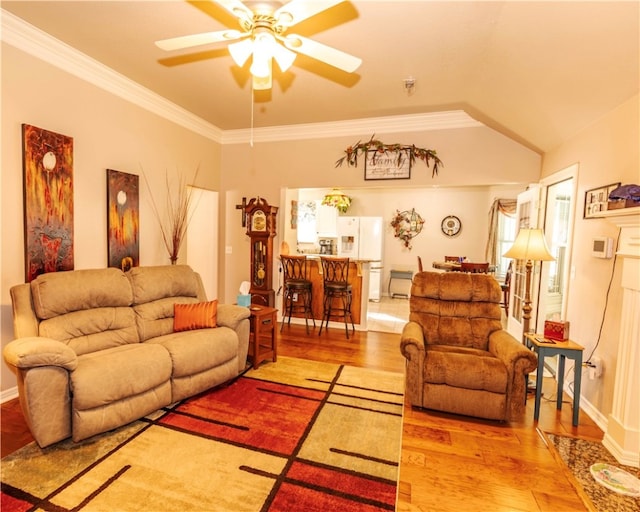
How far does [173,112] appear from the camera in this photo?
4078mm

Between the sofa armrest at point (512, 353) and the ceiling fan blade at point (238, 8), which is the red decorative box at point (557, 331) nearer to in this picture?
the sofa armrest at point (512, 353)

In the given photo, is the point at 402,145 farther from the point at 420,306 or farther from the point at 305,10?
the point at 305,10

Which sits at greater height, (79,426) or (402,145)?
(402,145)

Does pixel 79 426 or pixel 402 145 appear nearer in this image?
pixel 79 426

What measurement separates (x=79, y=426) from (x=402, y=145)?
420cm

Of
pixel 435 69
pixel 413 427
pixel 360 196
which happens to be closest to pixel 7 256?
pixel 413 427

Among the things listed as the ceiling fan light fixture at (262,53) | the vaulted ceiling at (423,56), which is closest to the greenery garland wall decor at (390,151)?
the vaulted ceiling at (423,56)

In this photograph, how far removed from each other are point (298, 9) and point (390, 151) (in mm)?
2972

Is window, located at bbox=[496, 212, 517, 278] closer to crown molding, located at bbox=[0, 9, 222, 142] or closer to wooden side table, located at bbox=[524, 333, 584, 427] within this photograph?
wooden side table, located at bbox=[524, 333, 584, 427]

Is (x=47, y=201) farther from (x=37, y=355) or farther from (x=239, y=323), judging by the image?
(x=239, y=323)

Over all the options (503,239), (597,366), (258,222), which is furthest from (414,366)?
(503,239)

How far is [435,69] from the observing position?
9.78 ft

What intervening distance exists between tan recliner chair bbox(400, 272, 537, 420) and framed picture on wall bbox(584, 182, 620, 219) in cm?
93

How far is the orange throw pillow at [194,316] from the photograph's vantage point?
9.71 feet
